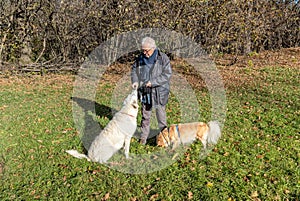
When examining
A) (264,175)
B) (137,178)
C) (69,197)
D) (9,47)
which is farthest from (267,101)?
(9,47)

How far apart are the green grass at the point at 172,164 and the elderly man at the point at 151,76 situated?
111 cm

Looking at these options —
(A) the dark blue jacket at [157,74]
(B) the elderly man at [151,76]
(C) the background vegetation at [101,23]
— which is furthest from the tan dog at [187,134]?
(C) the background vegetation at [101,23]

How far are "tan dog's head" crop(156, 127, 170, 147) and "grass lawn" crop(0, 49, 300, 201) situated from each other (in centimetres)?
22

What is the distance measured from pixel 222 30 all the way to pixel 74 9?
28.5ft

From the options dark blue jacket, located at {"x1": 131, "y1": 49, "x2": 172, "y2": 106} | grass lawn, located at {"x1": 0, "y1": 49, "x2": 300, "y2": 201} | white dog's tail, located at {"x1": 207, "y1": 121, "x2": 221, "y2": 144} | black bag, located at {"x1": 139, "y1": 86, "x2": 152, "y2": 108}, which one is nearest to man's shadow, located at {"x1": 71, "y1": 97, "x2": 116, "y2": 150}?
grass lawn, located at {"x1": 0, "y1": 49, "x2": 300, "y2": 201}

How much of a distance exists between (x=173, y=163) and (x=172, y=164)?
0.14 ft

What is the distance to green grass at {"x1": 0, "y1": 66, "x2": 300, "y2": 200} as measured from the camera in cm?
475

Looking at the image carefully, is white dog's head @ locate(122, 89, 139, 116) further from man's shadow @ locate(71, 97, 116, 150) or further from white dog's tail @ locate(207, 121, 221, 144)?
white dog's tail @ locate(207, 121, 221, 144)

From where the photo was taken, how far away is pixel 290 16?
20.2 m

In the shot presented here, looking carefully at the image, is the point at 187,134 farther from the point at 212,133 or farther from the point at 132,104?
the point at 132,104

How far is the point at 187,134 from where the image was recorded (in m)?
6.02

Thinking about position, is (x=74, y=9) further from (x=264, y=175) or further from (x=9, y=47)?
(x=264, y=175)

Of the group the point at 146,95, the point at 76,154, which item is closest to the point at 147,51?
the point at 146,95

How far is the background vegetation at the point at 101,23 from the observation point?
1486cm
